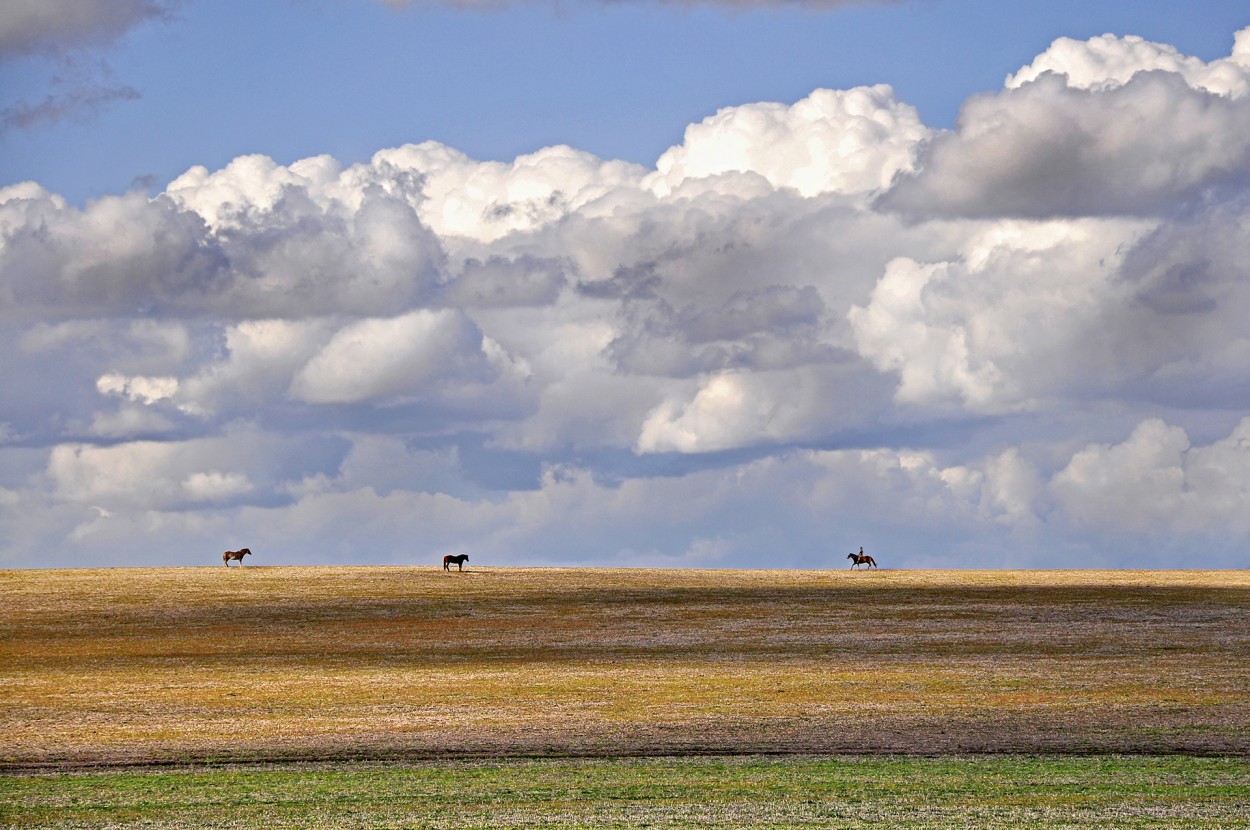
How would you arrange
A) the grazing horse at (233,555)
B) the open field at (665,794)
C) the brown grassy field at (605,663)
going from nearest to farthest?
the open field at (665,794)
the brown grassy field at (605,663)
the grazing horse at (233,555)

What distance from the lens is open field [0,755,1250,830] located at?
871 inches

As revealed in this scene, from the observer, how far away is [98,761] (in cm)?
3017

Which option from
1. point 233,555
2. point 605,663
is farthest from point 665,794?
point 233,555

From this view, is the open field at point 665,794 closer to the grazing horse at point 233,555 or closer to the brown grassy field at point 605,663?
the brown grassy field at point 605,663

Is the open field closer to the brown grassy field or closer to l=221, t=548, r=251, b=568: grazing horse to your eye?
the brown grassy field

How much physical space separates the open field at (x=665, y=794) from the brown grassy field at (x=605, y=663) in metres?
2.15

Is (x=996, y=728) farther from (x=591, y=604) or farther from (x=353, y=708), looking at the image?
(x=591, y=604)

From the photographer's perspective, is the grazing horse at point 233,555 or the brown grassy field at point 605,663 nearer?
the brown grassy field at point 605,663

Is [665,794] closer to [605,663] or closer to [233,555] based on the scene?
[605,663]

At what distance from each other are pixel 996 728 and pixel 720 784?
36.0 feet

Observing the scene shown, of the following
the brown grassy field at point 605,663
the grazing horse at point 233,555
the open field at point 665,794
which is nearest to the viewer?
the open field at point 665,794

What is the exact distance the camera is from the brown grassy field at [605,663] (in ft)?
109

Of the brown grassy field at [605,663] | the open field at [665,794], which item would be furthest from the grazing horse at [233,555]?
the open field at [665,794]

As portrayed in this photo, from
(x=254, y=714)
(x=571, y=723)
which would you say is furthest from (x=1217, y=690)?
(x=254, y=714)
